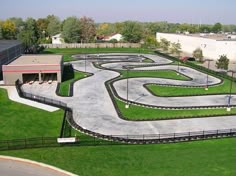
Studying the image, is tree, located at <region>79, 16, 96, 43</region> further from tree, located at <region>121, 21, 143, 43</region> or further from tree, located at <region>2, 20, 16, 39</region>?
tree, located at <region>2, 20, 16, 39</region>

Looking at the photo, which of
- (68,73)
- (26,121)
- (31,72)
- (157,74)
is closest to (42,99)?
(26,121)

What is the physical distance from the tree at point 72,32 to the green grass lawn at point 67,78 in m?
58.4

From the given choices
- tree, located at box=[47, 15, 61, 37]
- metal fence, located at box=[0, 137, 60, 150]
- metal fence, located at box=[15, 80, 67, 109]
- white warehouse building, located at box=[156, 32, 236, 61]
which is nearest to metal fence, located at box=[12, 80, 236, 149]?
metal fence, located at box=[0, 137, 60, 150]

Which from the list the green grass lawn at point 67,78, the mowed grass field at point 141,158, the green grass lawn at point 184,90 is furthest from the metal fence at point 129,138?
the green grass lawn at point 184,90

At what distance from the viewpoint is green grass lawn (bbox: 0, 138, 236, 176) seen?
81.8 ft

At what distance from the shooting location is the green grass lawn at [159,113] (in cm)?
3897

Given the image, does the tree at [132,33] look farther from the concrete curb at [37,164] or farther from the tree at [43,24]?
the concrete curb at [37,164]

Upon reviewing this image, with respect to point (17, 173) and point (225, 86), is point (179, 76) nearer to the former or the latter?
point (225, 86)

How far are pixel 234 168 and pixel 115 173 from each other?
9951 millimetres

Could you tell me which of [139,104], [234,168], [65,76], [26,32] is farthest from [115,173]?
[26,32]

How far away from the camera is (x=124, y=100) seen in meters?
45.7

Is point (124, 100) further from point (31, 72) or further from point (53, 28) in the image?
point (53, 28)

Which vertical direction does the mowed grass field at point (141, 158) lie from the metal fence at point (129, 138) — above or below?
below

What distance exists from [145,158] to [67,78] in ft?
127
